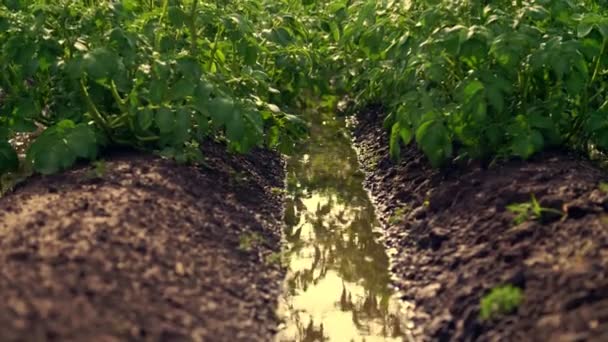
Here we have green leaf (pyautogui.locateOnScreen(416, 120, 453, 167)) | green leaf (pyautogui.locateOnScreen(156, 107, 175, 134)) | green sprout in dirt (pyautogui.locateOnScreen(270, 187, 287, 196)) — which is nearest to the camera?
green leaf (pyautogui.locateOnScreen(156, 107, 175, 134))

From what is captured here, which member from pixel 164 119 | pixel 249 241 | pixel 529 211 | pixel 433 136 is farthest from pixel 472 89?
pixel 164 119

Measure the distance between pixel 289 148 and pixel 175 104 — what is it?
38.2 inches

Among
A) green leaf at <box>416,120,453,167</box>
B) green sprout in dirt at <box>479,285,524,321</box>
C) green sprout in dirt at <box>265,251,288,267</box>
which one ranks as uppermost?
green leaf at <box>416,120,453,167</box>

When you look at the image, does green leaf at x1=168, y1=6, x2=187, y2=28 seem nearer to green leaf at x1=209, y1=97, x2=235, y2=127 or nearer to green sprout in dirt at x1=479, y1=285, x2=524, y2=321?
green leaf at x1=209, y1=97, x2=235, y2=127

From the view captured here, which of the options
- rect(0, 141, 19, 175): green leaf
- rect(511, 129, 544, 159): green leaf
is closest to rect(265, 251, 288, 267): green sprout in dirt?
rect(511, 129, 544, 159): green leaf

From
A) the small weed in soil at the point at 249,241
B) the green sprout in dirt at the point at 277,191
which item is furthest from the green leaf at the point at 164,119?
the green sprout in dirt at the point at 277,191

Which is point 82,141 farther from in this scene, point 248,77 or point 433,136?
point 433,136

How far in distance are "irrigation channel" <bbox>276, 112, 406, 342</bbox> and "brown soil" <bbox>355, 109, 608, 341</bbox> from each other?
0.16 m

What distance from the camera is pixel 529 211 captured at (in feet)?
17.2

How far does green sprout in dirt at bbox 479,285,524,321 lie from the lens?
4.41m

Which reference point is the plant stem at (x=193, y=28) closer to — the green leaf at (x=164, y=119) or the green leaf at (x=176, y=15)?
the green leaf at (x=176, y=15)

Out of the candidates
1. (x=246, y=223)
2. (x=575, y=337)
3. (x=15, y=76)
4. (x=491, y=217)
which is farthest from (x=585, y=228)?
(x=15, y=76)

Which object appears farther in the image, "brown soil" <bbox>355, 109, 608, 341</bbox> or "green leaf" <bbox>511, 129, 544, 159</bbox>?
"green leaf" <bbox>511, 129, 544, 159</bbox>

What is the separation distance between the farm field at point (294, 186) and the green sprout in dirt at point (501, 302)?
1 cm
